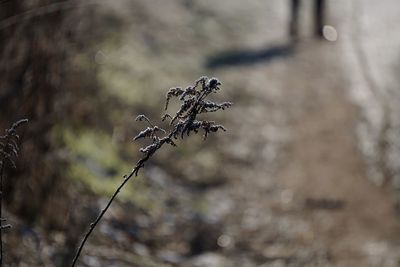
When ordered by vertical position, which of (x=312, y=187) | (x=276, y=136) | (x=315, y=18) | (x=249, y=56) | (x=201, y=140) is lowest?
(x=201, y=140)

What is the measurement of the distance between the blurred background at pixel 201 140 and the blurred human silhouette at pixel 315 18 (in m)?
0.11

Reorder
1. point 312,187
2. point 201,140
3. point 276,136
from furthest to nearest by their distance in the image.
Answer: point 276,136, point 312,187, point 201,140

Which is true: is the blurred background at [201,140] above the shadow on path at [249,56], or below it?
below

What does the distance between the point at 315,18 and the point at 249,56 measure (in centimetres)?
185

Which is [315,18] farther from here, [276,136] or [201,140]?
[201,140]

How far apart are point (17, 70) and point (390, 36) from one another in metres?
7.30

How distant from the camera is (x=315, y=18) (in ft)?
39.5

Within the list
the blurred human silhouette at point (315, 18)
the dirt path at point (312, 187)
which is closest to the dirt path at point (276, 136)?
the dirt path at point (312, 187)

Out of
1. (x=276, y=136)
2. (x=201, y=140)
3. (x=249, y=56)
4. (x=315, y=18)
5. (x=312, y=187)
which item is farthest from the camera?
(x=315, y=18)

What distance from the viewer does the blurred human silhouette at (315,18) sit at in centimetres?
1189

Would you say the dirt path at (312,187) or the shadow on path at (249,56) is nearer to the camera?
the dirt path at (312,187)

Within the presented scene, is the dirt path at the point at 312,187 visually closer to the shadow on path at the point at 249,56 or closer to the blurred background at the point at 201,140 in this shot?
the blurred background at the point at 201,140

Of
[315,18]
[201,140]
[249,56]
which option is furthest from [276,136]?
[315,18]

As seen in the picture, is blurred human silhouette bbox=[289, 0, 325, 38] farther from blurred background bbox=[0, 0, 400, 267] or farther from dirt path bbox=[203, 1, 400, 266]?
dirt path bbox=[203, 1, 400, 266]
